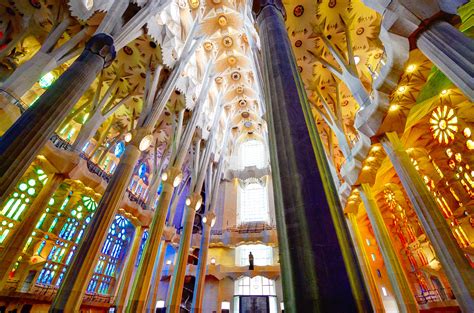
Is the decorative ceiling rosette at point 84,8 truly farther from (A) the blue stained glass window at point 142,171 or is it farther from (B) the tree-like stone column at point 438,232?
(A) the blue stained glass window at point 142,171

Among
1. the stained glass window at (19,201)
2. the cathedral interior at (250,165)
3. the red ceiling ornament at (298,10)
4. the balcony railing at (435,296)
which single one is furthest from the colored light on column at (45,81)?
the balcony railing at (435,296)

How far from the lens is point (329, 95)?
44.6 ft

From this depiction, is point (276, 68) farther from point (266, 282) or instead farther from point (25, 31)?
point (266, 282)

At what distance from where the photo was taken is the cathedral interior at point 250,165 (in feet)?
12.0

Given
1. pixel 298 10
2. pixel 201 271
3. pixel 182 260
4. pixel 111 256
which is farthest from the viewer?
pixel 111 256

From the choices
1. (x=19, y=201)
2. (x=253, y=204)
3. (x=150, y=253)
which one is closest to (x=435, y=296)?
(x=253, y=204)

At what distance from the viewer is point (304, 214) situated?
8.68 ft

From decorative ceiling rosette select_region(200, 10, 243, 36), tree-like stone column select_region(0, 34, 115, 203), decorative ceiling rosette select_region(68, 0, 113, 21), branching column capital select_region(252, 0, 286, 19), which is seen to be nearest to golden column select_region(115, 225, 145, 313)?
tree-like stone column select_region(0, 34, 115, 203)

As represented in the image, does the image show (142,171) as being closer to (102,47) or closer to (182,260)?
(182,260)

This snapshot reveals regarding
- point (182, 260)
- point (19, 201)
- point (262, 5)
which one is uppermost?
point (262, 5)

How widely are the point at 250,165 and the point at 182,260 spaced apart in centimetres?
1290

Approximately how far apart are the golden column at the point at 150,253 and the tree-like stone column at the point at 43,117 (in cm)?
613

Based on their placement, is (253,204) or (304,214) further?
(253,204)

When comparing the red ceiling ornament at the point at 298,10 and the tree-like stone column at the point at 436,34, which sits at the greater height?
the red ceiling ornament at the point at 298,10
